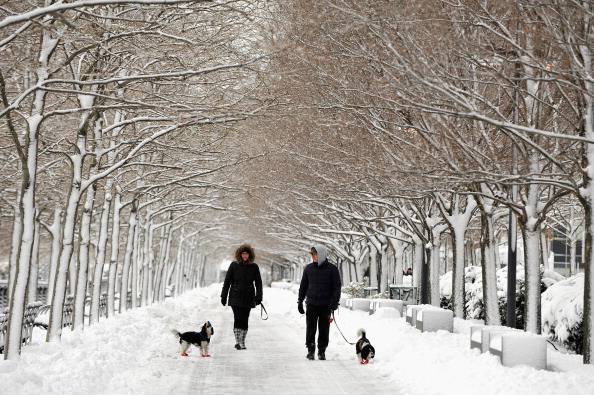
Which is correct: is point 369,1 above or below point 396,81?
above

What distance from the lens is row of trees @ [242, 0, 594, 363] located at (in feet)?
44.6

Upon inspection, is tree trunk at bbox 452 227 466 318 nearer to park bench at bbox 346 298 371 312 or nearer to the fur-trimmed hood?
park bench at bbox 346 298 371 312

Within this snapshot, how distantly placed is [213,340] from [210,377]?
7.22 metres

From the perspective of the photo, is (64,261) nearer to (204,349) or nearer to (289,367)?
(204,349)

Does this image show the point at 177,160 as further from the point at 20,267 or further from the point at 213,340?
the point at 20,267

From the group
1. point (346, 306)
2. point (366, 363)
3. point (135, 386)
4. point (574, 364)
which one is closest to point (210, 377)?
point (135, 386)

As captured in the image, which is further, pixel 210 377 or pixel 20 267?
pixel 20 267

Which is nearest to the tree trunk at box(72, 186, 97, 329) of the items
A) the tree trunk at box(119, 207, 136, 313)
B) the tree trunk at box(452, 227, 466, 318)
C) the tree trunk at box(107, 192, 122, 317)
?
the tree trunk at box(107, 192, 122, 317)

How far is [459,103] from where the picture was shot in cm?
1366

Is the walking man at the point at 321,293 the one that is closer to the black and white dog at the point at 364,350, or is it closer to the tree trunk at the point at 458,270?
the black and white dog at the point at 364,350

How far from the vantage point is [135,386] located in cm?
1089

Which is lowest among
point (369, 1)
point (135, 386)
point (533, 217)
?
point (135, 386)

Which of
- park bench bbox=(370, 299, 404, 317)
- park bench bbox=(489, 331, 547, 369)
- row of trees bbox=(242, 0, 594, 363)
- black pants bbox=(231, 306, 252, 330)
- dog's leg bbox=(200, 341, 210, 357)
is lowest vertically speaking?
dog's leg bbox=(200, 341, 210, 357)

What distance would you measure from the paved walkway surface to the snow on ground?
27 mm
